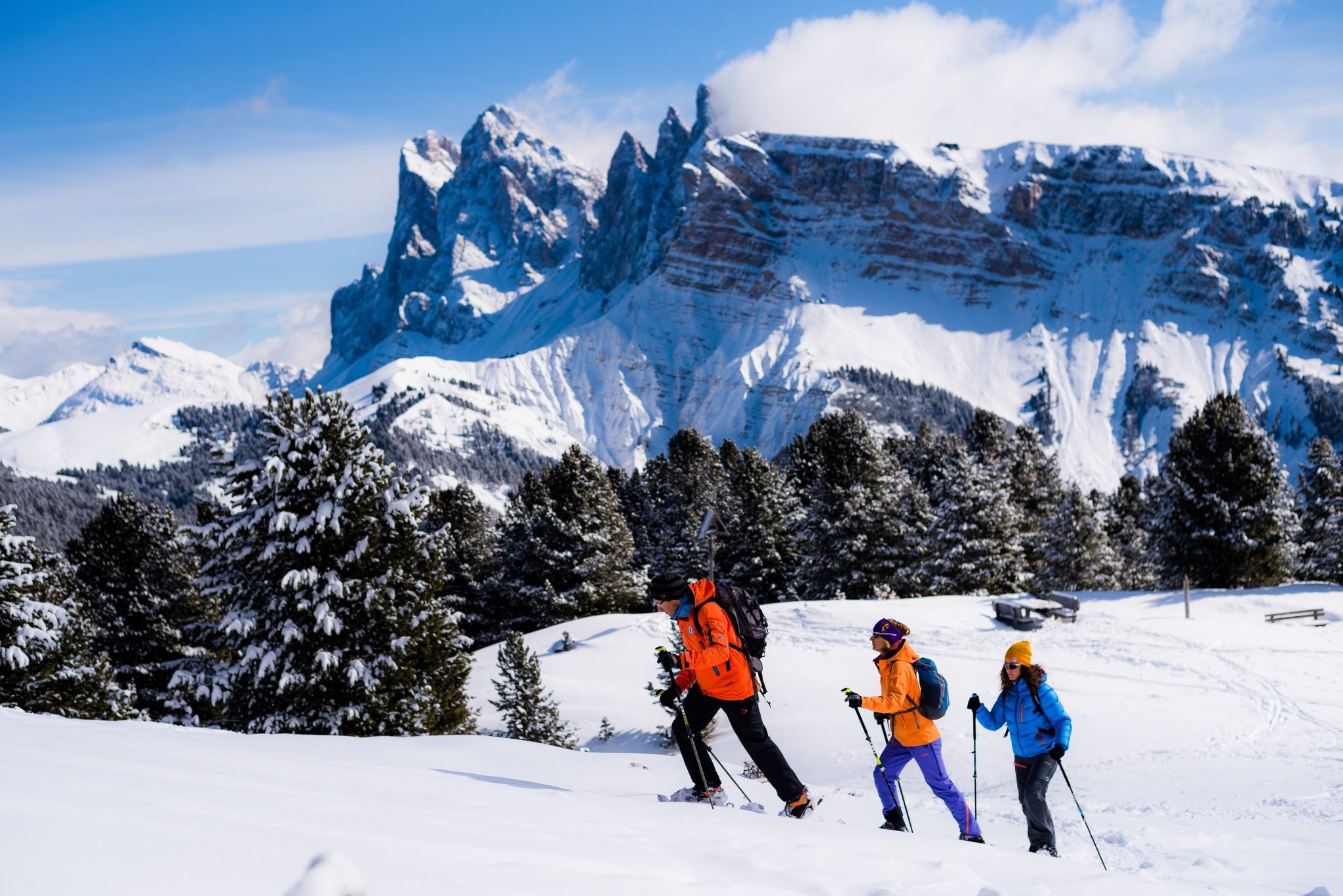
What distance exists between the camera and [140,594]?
85.0 ft

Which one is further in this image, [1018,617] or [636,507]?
[636,507]

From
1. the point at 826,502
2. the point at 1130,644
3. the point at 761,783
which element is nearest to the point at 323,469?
the point at 761,783

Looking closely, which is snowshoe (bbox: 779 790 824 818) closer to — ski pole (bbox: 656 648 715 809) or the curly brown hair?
ski pole (bbox: 656 648 715 809)

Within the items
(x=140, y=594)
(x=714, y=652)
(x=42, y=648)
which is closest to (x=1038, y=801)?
(x=714, y=652)

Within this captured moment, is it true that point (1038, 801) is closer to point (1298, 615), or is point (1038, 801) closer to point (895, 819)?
point (895, 819)

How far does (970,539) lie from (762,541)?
13.0 meters

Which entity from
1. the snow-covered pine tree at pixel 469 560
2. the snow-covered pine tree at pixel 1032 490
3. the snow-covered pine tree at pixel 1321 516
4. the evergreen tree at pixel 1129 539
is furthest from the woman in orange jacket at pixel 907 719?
the evergreen tree at pixel 1129 539

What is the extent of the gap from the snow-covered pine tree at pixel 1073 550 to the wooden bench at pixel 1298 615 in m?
21.8

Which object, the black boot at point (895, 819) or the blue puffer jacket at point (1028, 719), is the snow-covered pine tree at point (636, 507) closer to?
the black boot at point (895, 819)

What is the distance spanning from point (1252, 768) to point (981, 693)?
26.7ft

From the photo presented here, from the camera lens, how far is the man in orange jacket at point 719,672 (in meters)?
7.95

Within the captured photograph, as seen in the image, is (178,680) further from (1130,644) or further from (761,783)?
(1130,644)

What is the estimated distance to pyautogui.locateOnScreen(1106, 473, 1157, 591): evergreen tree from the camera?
61344mm

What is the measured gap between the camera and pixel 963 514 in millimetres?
42312
